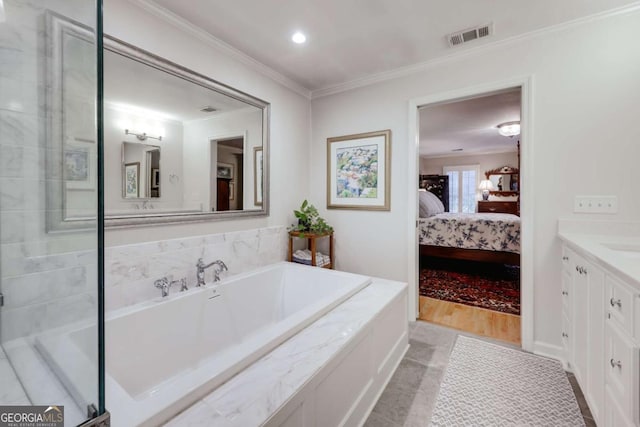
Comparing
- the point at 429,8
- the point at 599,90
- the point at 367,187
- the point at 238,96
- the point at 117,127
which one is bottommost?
the point at 367,187

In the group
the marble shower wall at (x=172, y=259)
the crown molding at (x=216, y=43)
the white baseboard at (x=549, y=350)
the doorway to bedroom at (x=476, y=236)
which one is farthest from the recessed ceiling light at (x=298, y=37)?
the white baseboard at (x=549, y=350)

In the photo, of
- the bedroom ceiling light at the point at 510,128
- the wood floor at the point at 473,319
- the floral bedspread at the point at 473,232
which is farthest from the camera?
the bedroom ceiling light at the point at 510,128

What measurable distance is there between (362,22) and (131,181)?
6.10 ft

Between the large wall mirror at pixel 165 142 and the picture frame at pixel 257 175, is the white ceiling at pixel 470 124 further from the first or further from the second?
the large wall mirror at pixel 165 142

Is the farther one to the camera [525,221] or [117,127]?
[525,221]

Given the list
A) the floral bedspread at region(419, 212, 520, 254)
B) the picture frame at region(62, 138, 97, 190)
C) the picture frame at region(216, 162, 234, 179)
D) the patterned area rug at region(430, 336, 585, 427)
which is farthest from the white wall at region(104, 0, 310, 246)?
the floral bedspread at region(419, 212, 520, 254)

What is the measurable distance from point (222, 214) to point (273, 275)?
0.68 meters

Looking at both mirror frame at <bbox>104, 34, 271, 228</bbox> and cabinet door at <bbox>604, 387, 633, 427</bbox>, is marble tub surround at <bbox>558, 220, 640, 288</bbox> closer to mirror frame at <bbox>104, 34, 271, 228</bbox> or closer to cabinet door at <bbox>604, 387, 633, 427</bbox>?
cabinet door at <bbox>604, 387, 633, 427</bbox>

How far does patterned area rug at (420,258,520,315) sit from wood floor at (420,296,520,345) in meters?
0.15

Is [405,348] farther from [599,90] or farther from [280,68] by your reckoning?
[280,68]

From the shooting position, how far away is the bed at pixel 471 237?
3801mm

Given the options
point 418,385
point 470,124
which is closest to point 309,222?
point 418,385

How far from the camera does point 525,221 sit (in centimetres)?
212

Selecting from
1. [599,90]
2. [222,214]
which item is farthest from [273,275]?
[599,90]
